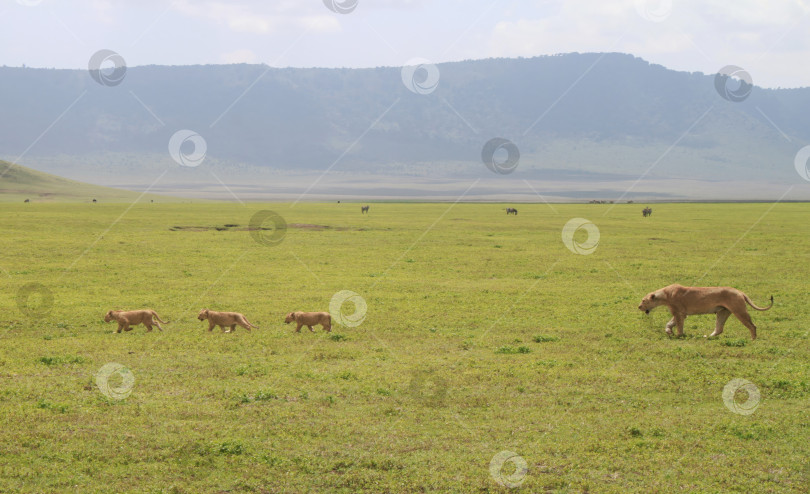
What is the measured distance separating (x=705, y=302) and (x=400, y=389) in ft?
26.5

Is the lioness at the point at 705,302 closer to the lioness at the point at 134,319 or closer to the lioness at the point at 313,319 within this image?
the lioness at the point at 313,319

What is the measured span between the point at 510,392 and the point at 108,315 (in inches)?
435

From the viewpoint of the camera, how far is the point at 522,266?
33.5m

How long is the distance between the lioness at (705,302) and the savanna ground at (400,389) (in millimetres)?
535

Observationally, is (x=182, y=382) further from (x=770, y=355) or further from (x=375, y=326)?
(x=770, y=355)

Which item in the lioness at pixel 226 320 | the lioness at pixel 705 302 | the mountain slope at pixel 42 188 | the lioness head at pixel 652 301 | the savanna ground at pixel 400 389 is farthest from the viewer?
the mountain slope at pixel 42 188

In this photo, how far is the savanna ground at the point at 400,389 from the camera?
9.46 metres

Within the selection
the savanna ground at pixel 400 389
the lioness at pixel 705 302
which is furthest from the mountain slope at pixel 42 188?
the lioness at pixel 705 302

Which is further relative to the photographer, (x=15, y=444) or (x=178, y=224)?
(x=178, y=224)

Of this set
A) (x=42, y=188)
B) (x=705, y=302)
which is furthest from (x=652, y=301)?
(x=42, y=188)

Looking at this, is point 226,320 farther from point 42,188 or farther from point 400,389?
point 42,188

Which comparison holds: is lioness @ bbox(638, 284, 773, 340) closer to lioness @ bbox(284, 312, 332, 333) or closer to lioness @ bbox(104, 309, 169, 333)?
lioness @ bbox(284, 312, 332, 333)

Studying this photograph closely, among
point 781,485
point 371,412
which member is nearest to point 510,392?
point 371,412

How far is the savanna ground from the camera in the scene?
9.46 m
